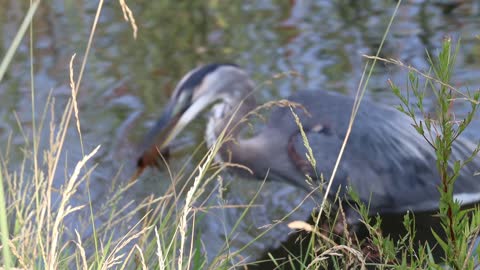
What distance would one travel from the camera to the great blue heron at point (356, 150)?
153 inches

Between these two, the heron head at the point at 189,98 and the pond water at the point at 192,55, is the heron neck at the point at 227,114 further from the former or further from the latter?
the pond water at the point at 192,55

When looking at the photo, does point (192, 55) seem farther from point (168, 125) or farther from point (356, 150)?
point (356, 150)

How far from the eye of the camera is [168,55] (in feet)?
19.1

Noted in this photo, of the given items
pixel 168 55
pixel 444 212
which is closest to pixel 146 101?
pixel 168 55

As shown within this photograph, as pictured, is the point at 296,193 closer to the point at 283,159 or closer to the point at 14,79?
the point at 283,159

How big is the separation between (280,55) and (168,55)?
80 cm

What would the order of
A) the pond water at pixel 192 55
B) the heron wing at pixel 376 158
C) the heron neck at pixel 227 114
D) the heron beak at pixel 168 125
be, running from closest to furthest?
the heron wing at pixel 376 158 → the heron beak at pixel 168 125 → the heron neck at pixel 227 114 → the pond water at pixel 192 55

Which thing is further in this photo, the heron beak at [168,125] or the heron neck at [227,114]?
the heron neck at [227,114]

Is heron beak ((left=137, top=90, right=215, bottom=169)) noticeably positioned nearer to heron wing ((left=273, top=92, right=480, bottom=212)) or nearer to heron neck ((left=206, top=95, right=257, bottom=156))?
heron neck ((left=206, top=95, right=257, bottom=156))

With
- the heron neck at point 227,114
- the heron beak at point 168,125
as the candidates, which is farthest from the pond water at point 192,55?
the heron neck at point 227,114

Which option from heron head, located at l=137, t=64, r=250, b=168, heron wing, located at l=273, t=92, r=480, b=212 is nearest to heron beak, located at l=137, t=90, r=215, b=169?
heron head, located at l=137, t=64, r=250, b=168

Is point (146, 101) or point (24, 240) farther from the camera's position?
point (146, 101)

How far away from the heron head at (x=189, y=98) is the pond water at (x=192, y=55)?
0.16 meters

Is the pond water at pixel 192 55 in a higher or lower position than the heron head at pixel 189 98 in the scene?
lower
